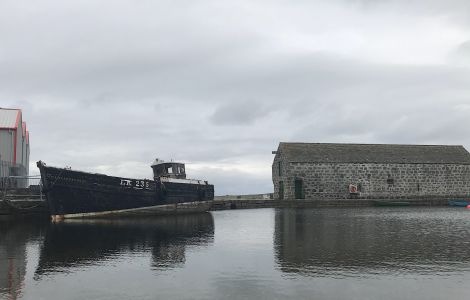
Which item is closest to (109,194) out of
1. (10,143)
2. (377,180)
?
(10,143)

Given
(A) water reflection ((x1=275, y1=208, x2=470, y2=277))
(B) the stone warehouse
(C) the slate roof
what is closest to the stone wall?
(B) the stone warehouse

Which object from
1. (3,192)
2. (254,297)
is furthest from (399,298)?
(3,192)

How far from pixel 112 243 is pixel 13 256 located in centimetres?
392

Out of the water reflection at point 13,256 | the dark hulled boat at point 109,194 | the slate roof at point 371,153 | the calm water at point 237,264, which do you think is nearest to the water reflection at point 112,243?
the calm water at point 237,264

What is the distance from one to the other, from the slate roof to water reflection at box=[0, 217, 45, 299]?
102 feet

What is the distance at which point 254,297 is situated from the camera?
385 inches

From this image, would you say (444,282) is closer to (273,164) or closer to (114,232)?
(114,232)

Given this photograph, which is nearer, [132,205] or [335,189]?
[132,205]

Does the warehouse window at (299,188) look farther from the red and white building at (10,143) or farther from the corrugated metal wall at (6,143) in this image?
the corrugated metal wall at (6,143)

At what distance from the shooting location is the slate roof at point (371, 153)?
163 feet

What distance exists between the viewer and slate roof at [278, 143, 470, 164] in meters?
49.7

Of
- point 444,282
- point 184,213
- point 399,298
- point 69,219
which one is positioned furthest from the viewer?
point 184,213

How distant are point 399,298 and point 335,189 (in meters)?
40.3

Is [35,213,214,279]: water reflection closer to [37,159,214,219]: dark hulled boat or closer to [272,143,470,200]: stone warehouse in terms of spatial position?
[37,159,214,219]: dark hulled boat
